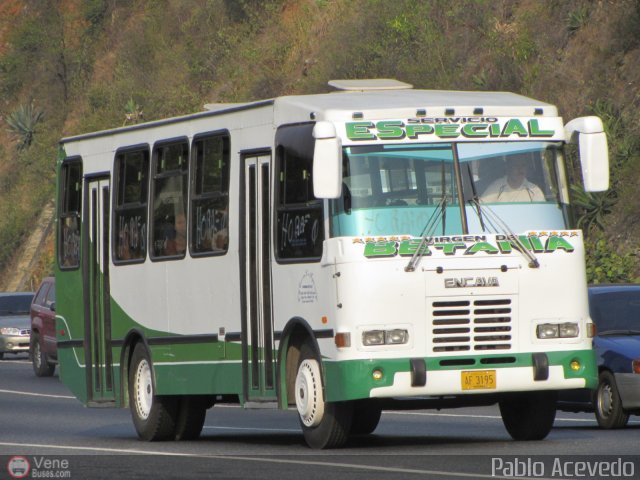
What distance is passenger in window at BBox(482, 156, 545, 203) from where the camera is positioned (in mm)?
14773

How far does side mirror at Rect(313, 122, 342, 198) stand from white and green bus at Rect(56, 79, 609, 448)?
0.06 feet

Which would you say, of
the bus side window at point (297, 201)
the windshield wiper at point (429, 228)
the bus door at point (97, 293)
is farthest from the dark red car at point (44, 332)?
the windshield wiper at point (429, 228)

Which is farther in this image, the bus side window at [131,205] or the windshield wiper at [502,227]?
the bus side window at [131,205]

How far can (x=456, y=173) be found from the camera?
48.3 ft

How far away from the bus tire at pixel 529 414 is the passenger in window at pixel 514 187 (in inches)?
65.8

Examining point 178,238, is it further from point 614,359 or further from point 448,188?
point 614,359

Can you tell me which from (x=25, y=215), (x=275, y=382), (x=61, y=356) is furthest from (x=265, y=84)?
(x=275, y=382)

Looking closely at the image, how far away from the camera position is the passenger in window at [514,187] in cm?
1477

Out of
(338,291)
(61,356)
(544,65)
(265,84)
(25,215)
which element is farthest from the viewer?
(25,215)

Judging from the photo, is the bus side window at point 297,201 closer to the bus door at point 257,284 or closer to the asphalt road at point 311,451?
the bus door at point 257,284

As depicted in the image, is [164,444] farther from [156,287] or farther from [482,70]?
[482,70]

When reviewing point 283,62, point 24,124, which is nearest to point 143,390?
point 283,62

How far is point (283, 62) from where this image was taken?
2245 inches

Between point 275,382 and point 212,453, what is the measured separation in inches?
31.9
